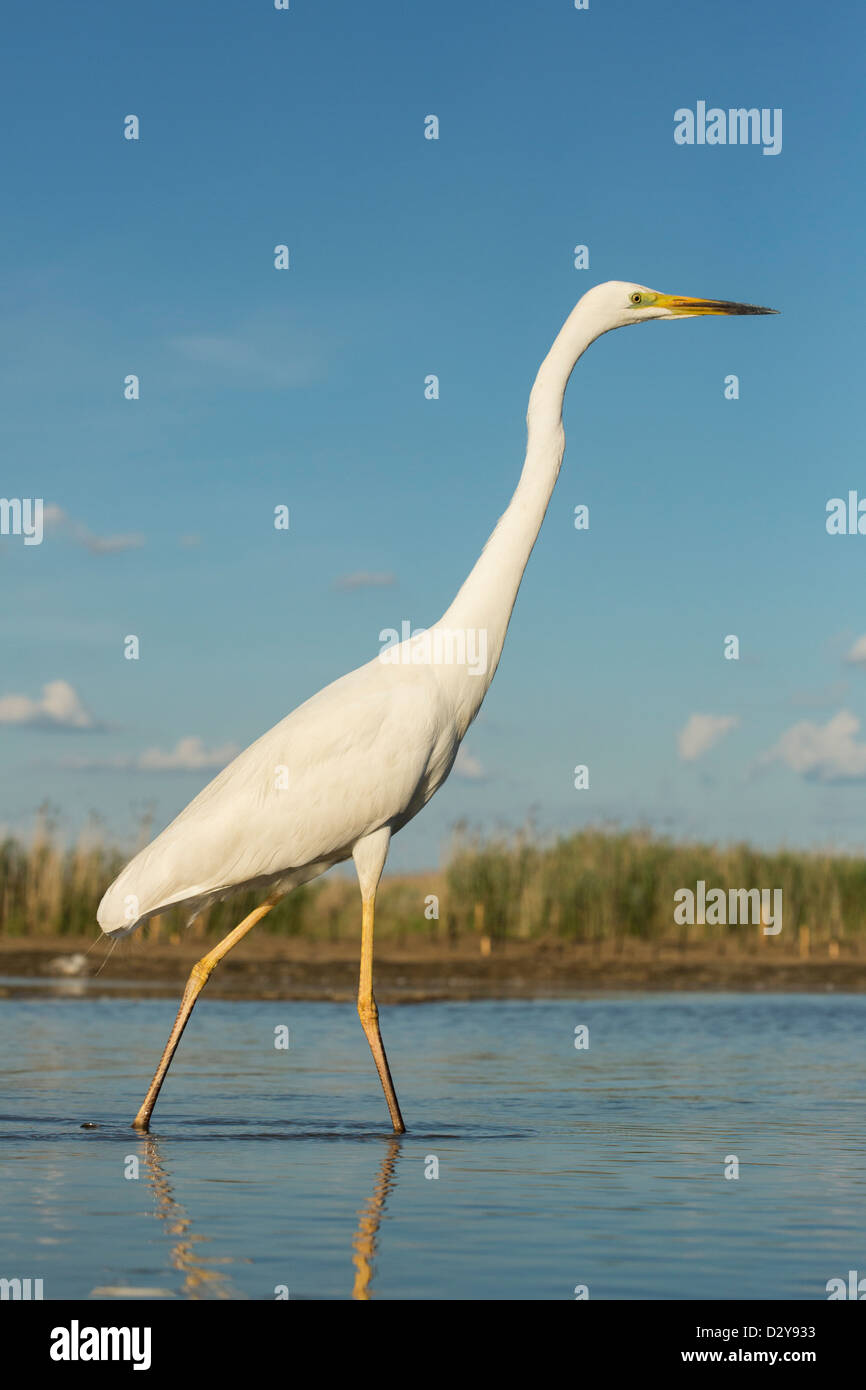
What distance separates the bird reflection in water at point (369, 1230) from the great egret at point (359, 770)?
139 centimetres

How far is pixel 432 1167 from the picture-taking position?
7.53 metres

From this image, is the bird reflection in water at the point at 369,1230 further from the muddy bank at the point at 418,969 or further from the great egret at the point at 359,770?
the muddy bank at the point at 418,969

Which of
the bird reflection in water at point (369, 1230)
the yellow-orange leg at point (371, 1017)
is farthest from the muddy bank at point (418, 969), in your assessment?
the bird reflection in water at point (369, 1230)

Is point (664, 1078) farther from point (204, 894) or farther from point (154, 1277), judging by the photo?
point (154, 1277)

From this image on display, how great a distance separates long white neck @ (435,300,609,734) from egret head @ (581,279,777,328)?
541mm

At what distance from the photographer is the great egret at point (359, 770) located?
9211mm

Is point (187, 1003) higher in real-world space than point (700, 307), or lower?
lower

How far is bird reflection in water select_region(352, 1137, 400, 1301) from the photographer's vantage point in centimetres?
530

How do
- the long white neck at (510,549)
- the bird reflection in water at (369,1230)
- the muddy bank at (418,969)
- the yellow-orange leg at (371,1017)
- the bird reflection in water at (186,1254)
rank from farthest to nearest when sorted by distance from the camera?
1. the muddy bank at (418,969)
2. the long white neck at (510,549)
3. the yellow-orange leg at (371,1017)
4. the bird reflection in water at (369,1230)
5. the bird reflection in water at (186,1254)

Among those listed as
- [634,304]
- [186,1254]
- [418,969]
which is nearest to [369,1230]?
[186,1254]

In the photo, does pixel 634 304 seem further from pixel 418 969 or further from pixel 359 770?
pixel 418 969

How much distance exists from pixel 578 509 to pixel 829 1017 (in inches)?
301

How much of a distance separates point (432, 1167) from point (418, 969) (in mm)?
15747
